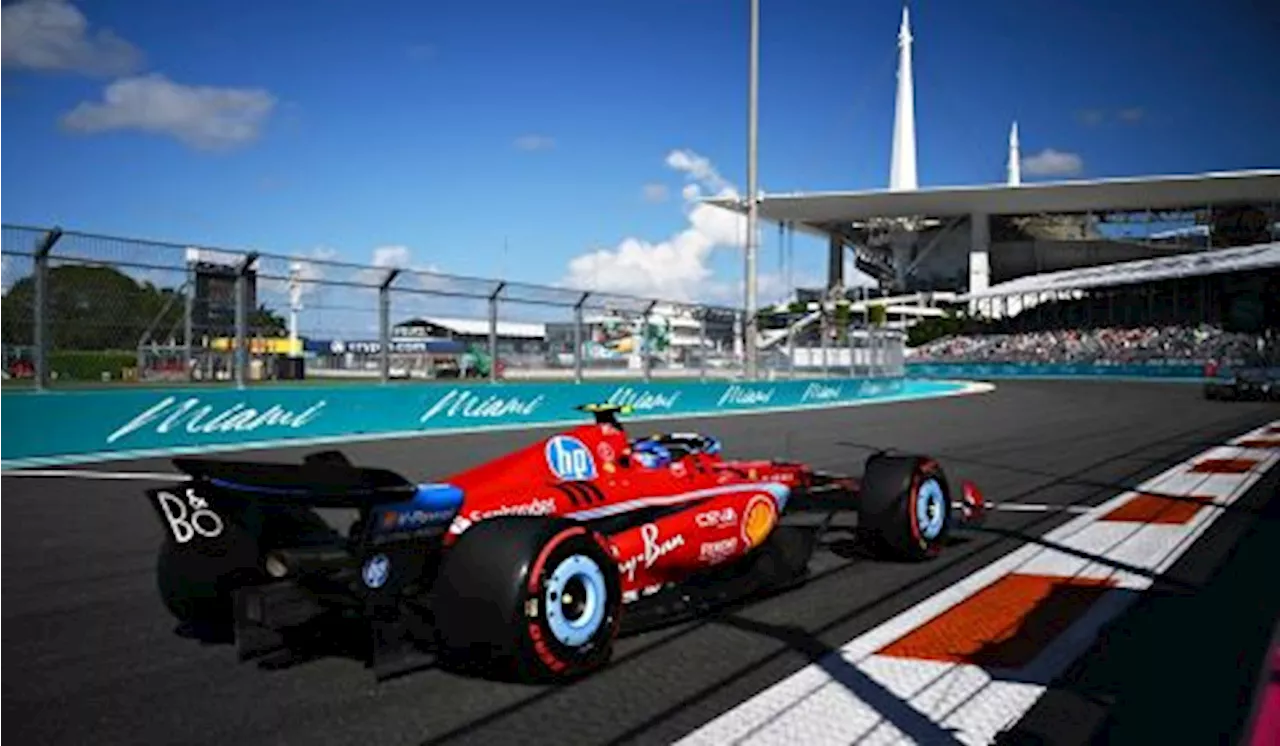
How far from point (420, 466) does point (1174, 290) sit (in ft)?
223

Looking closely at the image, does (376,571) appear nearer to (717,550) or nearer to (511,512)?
(511,512)

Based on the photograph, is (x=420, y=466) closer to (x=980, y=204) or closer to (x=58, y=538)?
(x=58, y=538)

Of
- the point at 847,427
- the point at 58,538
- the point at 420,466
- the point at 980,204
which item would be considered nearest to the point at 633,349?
the point at 847,427

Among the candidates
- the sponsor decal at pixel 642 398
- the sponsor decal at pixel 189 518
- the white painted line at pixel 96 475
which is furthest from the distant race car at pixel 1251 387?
the sponsor decal at pixel 189 518

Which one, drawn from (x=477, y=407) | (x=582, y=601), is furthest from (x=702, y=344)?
(x=582, y=601)

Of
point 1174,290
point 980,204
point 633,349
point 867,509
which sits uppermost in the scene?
point 980,204

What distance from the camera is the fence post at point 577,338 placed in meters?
20.0

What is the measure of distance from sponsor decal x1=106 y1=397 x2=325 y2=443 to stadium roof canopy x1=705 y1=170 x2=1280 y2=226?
216 feet

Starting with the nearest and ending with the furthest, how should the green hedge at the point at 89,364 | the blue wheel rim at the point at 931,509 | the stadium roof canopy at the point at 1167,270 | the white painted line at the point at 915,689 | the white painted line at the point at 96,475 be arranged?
the white painted line at the point at 915,689
the blue wheel rim at the point at 931,509
the white painted line at the point at 96,475
the green hedge at the point at 89,364
the stadium roof canopy at the point at 1167,270

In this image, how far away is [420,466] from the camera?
11.6 meters

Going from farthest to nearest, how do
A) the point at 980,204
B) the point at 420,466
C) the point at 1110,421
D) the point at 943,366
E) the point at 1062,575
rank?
the point at 980,204 → the point at 943,366 → the point at 1110,421 → the point at 420,466 → the point at 1062,575

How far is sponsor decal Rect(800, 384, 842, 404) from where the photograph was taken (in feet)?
92.8

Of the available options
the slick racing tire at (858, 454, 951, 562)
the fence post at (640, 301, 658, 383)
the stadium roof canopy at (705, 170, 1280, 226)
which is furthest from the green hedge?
the stadium roof canopy at (705, 170, 1280, 226)

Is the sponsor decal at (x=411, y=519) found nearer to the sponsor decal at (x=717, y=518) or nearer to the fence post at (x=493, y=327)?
the sponsor decal at (x=717, y=518)
